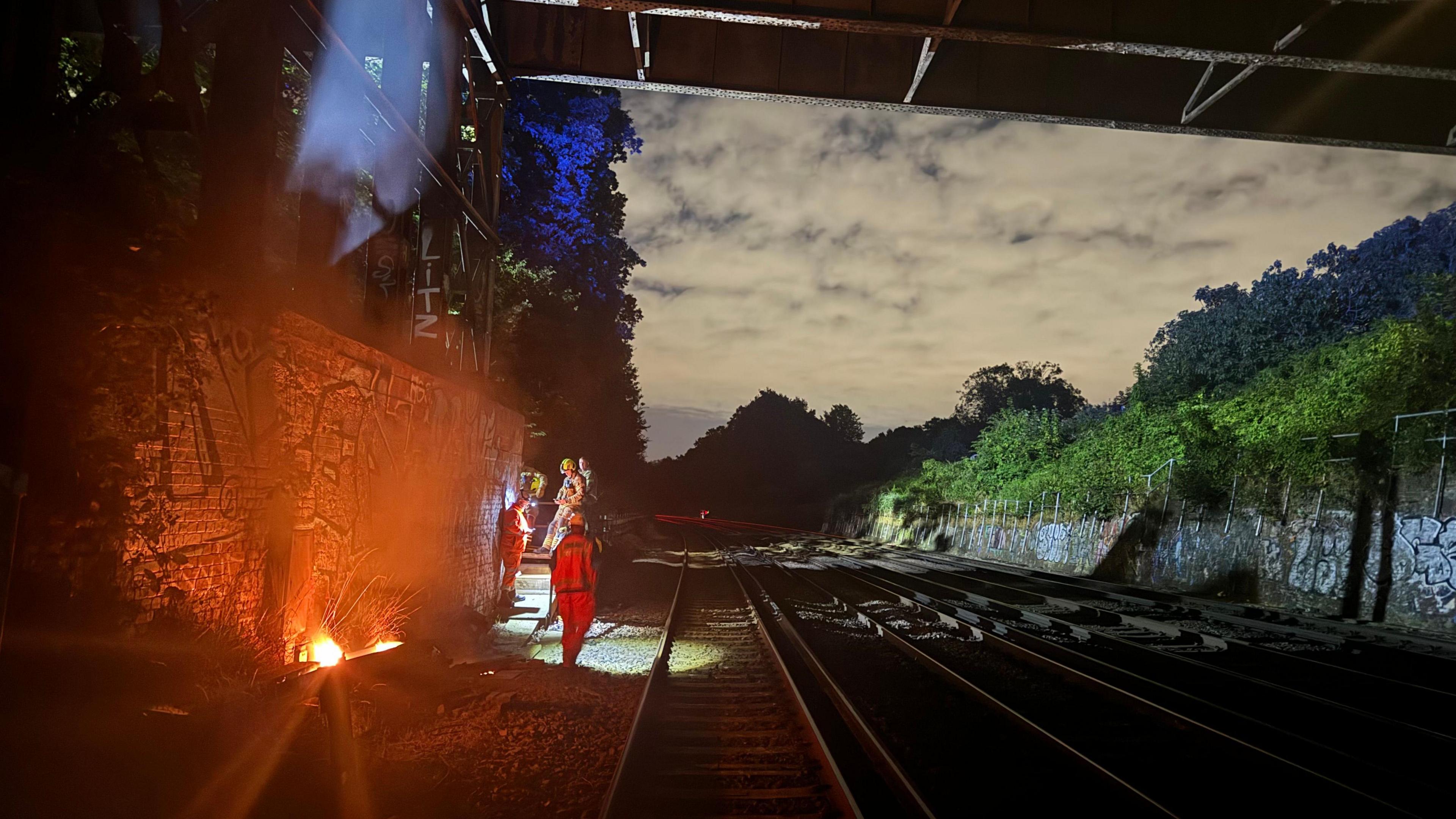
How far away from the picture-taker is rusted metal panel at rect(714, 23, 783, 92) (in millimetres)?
10719

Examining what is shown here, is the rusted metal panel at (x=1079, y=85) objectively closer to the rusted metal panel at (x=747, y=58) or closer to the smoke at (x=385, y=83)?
the rusted metal panel at (x=747, y=58)

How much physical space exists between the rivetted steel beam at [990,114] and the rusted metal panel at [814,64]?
13 cm

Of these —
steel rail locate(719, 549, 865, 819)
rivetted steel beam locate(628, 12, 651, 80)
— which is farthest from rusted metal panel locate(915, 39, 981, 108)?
steel rail locate(719, 549, 865, 819)

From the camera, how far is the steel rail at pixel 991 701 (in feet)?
16.4

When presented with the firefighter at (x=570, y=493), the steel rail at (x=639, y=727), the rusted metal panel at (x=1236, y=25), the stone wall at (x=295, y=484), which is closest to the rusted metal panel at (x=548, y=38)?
the stone wall at (x=295, y=484)

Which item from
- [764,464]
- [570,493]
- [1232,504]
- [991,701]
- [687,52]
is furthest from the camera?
[764,464]

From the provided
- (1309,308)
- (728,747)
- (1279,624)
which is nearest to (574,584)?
(728,747)

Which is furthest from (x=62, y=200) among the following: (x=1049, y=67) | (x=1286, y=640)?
(x=1286, y=640)

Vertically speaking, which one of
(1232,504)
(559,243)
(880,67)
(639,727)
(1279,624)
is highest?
(880,67)

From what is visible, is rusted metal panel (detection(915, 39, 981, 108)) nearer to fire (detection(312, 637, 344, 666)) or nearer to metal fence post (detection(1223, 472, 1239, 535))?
fire (detection(312, 637, 344, 666))

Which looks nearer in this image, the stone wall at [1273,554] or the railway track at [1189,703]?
the railway track at [1189,703]

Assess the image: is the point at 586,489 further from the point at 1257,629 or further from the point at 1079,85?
the point at 1257,629

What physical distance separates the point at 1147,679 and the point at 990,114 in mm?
7525

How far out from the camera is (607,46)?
35.5 feet
